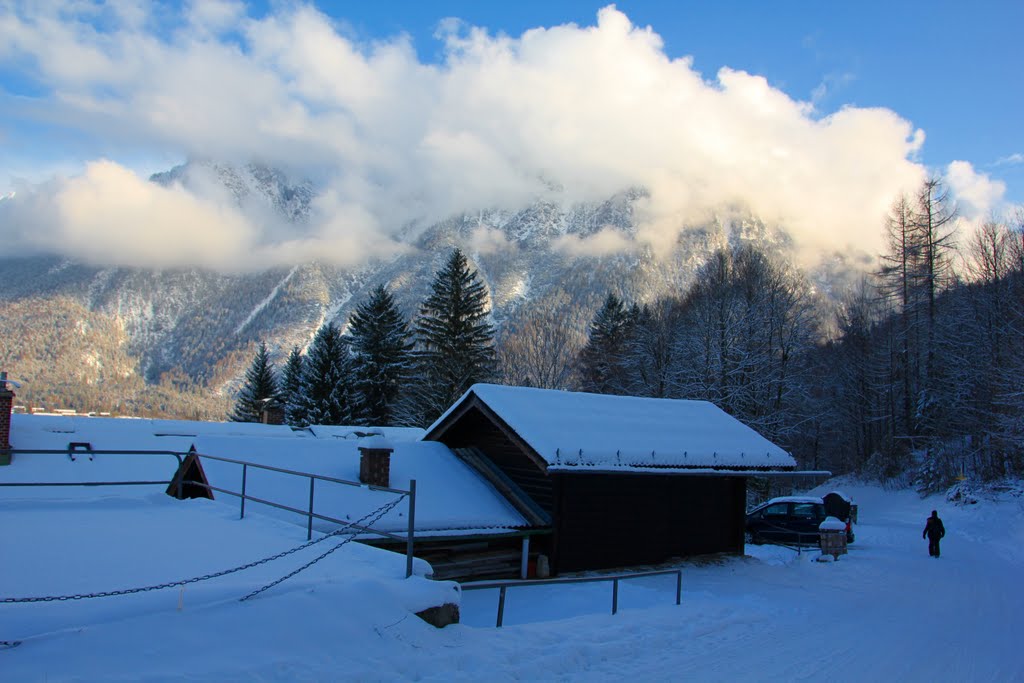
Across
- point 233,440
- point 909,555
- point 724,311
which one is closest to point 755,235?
point 724,311

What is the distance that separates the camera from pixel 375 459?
1450cm

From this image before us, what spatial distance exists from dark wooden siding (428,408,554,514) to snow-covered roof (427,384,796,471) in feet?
2.07

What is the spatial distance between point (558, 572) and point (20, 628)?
10.9 meters

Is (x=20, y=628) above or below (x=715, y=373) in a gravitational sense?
below

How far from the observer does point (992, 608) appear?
13.3 m

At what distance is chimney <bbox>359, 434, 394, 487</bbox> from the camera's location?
47.3 ft

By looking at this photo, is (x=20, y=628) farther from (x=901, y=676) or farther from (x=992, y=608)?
(x=992, y=608)

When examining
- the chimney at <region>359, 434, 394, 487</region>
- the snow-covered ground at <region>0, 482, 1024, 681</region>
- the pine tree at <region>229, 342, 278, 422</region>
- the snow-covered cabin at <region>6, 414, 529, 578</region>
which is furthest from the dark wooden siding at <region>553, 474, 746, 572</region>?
the pine tree at <region>229, 342, 278, 422</region>

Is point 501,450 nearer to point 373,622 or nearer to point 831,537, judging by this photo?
point 831,537

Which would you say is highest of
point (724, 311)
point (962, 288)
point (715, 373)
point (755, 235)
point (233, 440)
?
point (755, 235)

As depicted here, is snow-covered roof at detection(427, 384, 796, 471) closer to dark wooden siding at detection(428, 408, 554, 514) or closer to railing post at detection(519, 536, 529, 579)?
dark wooden siding at detection(428, 408, 554, 514)

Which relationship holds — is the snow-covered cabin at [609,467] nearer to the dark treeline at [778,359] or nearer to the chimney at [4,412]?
→ the chimney at [4,412]

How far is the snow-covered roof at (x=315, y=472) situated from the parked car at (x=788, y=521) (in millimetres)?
11570

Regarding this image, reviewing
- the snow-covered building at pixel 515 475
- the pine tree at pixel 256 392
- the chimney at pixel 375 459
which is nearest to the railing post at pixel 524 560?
the snow-covered building at pixel 515 475
